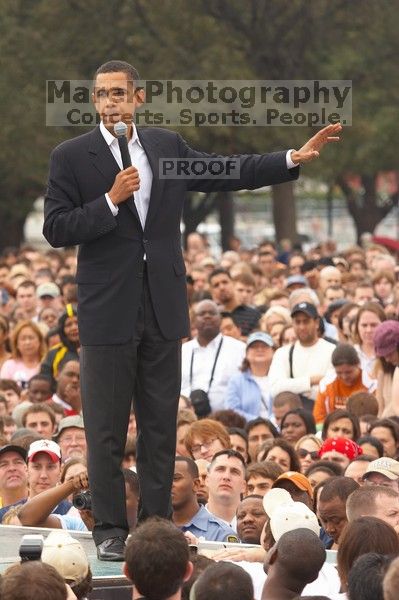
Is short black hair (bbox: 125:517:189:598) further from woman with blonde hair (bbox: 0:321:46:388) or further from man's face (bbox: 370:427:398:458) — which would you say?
woman with blonde hair (bbox: 0:321:46:388)

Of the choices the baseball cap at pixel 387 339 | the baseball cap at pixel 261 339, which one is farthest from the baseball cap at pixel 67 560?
the baseball cap at pixel 261 339

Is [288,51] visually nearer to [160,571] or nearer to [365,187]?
[365,187]

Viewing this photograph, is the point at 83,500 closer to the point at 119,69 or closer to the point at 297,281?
the point at 119,69

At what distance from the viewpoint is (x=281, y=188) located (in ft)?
120

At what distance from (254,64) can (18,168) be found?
5.16 meters

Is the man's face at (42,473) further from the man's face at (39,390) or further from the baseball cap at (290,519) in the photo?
the man's face at (39,390)

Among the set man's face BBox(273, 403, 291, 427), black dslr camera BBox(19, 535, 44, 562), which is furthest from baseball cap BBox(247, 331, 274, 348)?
black dslr camera BBox(19, 535, 44, 562)

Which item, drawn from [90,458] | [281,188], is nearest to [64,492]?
[90,458]

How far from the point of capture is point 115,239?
7.53m

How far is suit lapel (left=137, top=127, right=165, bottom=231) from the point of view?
757 centimetres

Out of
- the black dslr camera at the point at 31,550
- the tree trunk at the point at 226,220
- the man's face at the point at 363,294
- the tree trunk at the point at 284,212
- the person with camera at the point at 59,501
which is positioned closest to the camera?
the black dslr camera at the point at 31,550

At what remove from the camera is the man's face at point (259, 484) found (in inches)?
403

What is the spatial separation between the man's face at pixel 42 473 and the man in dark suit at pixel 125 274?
2.61 metres

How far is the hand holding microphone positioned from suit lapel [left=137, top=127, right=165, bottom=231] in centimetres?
22
